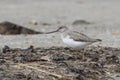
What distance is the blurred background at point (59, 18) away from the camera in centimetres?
1423

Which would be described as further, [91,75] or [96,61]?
[96,61]

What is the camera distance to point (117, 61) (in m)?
10.7

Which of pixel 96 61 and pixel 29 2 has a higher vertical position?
pixel 29 2

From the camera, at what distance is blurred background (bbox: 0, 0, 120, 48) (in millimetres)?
14227

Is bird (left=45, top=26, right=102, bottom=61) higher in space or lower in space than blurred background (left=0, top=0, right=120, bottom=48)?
lower

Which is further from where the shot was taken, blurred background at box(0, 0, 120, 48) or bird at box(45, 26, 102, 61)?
blurred background at box(0, 0, 120, 48)

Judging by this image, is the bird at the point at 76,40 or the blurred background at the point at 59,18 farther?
the blurred background at the point at 59,18

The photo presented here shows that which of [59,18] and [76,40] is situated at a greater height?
[59,18]

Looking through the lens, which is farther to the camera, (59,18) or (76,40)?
(59,18)

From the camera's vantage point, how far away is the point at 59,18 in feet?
67.7

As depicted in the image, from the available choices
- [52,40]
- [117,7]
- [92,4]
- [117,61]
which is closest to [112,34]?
[52,40]

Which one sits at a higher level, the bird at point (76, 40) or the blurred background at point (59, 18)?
the blurred background at point (59, 18)

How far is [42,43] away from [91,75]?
4.19m

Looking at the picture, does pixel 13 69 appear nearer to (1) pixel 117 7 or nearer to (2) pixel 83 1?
(1) pixel 117 7
